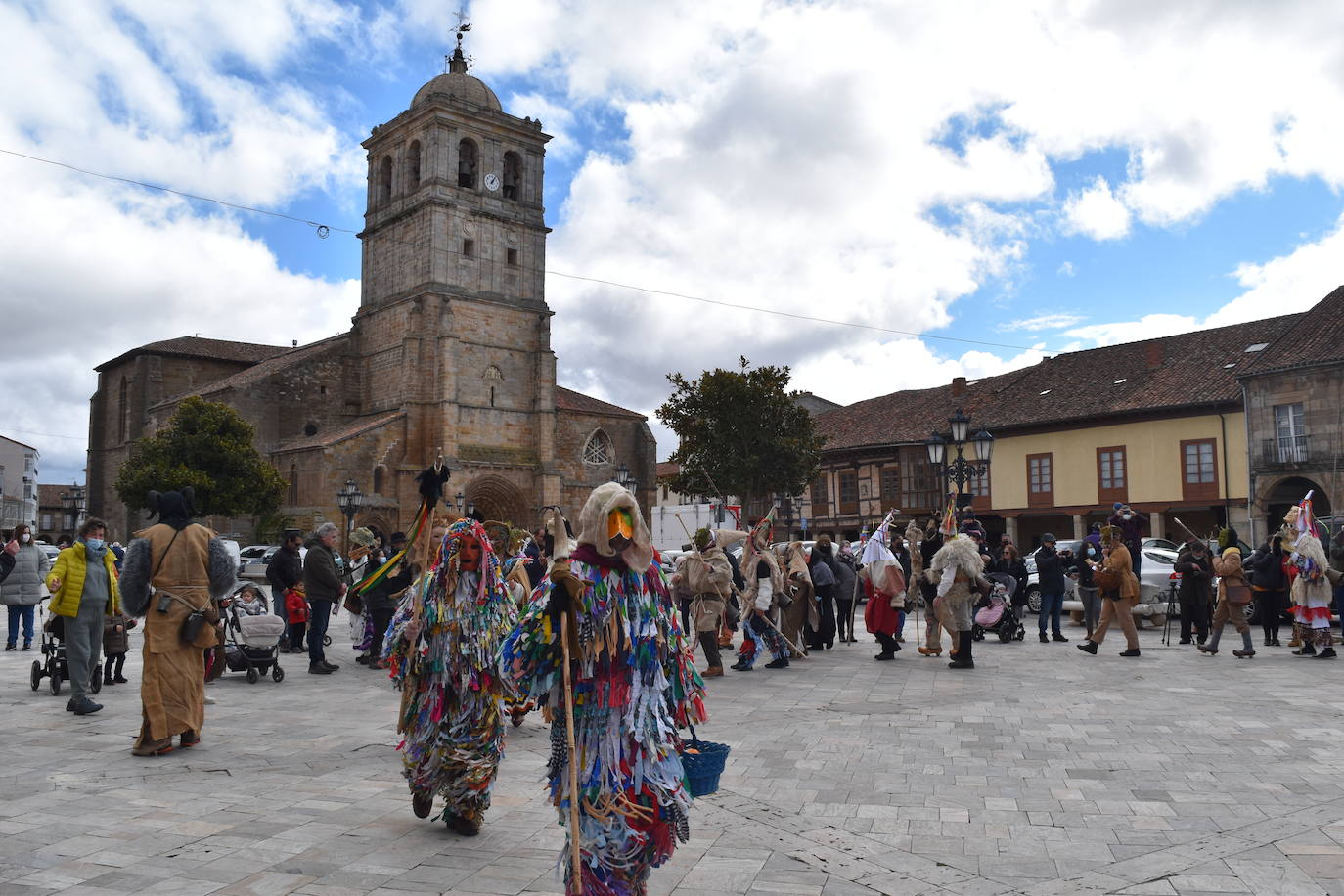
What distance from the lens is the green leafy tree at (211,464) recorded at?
1436 inches

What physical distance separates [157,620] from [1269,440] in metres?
31.3

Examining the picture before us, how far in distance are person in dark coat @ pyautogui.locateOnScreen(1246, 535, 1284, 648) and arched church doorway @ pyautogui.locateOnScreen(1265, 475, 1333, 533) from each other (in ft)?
58.9

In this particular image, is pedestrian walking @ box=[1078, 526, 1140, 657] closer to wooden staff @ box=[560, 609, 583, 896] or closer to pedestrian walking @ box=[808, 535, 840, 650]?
pedestrian walking @ box=[808, 535, 840, 650]

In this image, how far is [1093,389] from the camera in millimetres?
37156

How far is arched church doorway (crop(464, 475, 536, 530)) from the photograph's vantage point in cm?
4128

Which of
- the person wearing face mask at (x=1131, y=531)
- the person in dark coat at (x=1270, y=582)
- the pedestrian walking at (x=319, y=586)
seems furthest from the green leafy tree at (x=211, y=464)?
the person in dark coat at (x=1270, y=582)

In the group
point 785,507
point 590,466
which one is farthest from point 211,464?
point 785,507

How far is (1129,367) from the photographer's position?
123 feet

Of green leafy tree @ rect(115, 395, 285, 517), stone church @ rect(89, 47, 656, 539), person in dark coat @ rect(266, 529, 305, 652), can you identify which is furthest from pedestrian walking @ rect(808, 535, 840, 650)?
green leafy tree @ rect(115, 395, 285, 517)

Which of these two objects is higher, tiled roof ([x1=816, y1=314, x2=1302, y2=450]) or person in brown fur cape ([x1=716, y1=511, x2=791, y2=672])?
tiled roof ([x1=816, y1=314, x2=1302, y2=450])

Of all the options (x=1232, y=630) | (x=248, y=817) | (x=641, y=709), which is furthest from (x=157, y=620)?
(x=1232, y=630)

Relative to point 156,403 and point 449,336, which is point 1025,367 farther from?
point 156,403

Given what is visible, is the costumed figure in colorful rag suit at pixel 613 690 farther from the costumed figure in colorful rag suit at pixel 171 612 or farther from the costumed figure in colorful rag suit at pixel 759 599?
the costumed figure in colorful rag suit at pixel 759 599

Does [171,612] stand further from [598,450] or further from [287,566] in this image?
[598,450]
